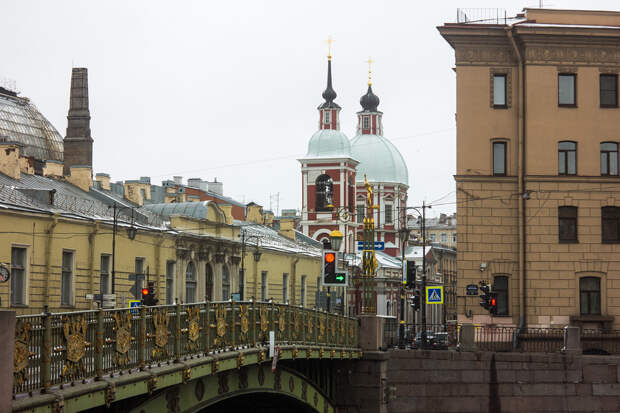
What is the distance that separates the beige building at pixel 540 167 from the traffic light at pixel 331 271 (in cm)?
1445

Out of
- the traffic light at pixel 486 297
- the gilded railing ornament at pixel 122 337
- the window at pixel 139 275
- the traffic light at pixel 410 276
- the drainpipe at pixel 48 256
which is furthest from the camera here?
the window at pixel 139 275

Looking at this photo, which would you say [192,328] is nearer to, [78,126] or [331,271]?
[331,271]

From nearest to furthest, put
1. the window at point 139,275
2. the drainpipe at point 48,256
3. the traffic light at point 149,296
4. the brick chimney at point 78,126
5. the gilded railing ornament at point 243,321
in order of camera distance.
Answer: the gilded railing ornament at point 243,321
the traffic light at point 149,296
the drainpipe at point 48,256
the window at point 139,275
the brick chimney at point 78,126

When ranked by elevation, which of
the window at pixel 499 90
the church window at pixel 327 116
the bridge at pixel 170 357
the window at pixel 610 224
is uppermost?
the church window at pixel 327 116

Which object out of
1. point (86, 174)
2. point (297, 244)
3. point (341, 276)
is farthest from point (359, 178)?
point (341, 276)

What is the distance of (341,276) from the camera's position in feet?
85.7

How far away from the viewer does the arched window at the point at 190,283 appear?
48.9 meters

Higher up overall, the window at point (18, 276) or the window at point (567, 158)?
the window at point (567, 158)

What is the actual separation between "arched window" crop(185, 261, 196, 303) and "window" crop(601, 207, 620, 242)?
17462 mm

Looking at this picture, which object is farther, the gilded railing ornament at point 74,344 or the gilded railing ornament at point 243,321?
the gilded railing ornament at point 243,321

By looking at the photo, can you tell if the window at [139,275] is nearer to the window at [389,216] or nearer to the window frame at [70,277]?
the window frame at [70,277]

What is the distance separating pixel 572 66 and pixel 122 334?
96.7 ft

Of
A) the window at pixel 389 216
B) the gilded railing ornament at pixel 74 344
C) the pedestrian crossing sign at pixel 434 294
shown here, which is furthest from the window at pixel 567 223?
the window at pixel 389 216

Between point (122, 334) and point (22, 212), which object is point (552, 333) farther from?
point (122, 334)
